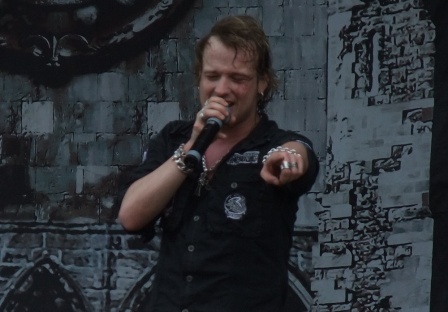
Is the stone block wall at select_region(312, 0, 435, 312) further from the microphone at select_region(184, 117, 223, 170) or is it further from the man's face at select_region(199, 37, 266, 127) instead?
the microphone at select_region(184, 117, 223, 170)

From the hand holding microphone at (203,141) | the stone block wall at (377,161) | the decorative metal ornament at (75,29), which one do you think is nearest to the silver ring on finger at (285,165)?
the hand holding microphone at (203,141)

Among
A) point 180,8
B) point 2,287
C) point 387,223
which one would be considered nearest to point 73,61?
point 180,8

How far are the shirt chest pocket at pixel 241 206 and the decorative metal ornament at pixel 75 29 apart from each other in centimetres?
136

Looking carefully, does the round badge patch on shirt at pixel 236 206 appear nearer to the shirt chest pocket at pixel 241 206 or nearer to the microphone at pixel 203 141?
the shirt chest pocket at pixel 241 206

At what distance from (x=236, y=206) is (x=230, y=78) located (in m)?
0.29

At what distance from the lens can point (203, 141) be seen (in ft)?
6.66

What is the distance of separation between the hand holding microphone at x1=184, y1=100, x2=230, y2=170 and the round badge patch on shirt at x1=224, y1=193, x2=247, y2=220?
0.14 meters

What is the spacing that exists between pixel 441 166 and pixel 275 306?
4.20ft

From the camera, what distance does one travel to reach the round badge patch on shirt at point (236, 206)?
212 cm

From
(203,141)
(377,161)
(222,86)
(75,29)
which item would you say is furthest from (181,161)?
(75,29)

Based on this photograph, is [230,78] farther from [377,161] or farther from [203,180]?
[377,161]

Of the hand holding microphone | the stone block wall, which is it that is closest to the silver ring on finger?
the hand holding microphone

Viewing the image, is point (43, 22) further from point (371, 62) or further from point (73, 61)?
point (371, 62)

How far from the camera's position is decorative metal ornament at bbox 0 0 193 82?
3.41m
